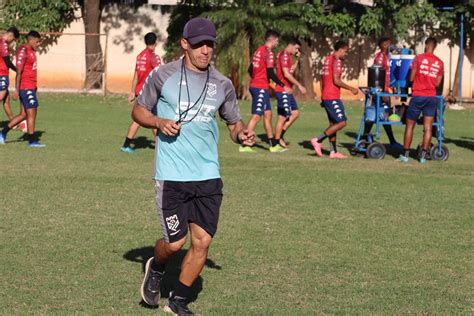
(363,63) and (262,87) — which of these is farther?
(363,63)

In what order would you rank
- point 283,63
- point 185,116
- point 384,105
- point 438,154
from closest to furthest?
point 185,116 → point 438,154 → point 384,105 → point 283,63

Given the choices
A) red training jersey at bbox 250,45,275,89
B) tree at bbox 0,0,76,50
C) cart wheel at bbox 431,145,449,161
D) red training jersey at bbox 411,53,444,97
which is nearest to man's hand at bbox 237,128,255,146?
red training jersey at bbox 411,53,444,97

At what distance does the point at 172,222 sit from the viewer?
6.70m

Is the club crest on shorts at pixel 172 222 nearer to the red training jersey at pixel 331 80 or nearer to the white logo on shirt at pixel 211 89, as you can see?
the white logo on shirt at pixel 211 89

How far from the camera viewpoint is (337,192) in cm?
1261

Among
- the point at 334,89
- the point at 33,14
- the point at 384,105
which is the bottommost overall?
the point at 384,105

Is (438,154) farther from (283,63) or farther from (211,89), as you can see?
(211,89)

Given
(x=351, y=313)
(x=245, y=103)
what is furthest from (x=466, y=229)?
(x=245, y=103)

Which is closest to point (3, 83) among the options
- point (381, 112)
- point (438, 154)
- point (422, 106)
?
point (381, 112)

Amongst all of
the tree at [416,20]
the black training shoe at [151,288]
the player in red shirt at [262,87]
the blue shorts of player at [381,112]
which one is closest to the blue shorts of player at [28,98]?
the player in red shirt at [262,87]

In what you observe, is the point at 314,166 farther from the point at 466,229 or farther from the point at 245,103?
the point at 245,103

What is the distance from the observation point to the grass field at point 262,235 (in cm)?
733

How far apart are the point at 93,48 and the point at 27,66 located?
687 inches

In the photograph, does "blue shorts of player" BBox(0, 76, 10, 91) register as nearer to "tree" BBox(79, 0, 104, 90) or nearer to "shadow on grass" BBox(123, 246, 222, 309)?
"shadow on grass" BBox(123, 246, 222, 309)
